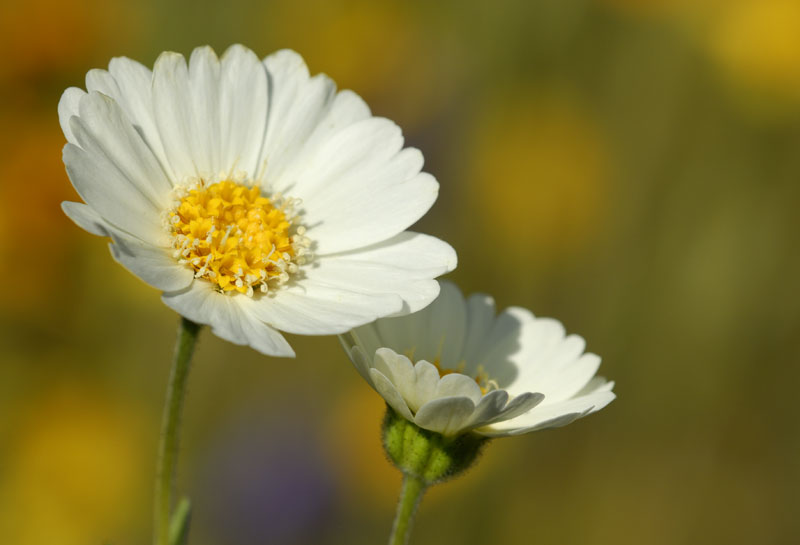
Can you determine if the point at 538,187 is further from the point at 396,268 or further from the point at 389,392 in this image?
the point at 389,392

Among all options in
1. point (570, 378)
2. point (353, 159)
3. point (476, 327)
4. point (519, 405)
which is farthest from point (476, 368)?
point (353, 159)

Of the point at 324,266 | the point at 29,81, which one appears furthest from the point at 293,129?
the point at 29,81

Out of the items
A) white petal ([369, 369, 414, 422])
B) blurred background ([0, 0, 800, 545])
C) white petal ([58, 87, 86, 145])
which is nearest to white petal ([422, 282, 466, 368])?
white petal ([369, 369, 414, 422])

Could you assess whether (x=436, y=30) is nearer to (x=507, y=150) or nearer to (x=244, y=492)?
(x=507, y=150)

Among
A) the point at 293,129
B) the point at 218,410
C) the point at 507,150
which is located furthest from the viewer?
the point at 507,150

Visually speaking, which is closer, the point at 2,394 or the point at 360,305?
the point at 360,305

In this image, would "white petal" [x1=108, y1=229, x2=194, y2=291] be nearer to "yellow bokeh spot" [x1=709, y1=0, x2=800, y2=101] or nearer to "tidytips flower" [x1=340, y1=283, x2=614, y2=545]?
"tidytips flower" [x1=340, y1=283, x2=614, y2=545]

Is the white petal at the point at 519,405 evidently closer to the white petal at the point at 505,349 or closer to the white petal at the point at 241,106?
the white petal at the point at 505,349
